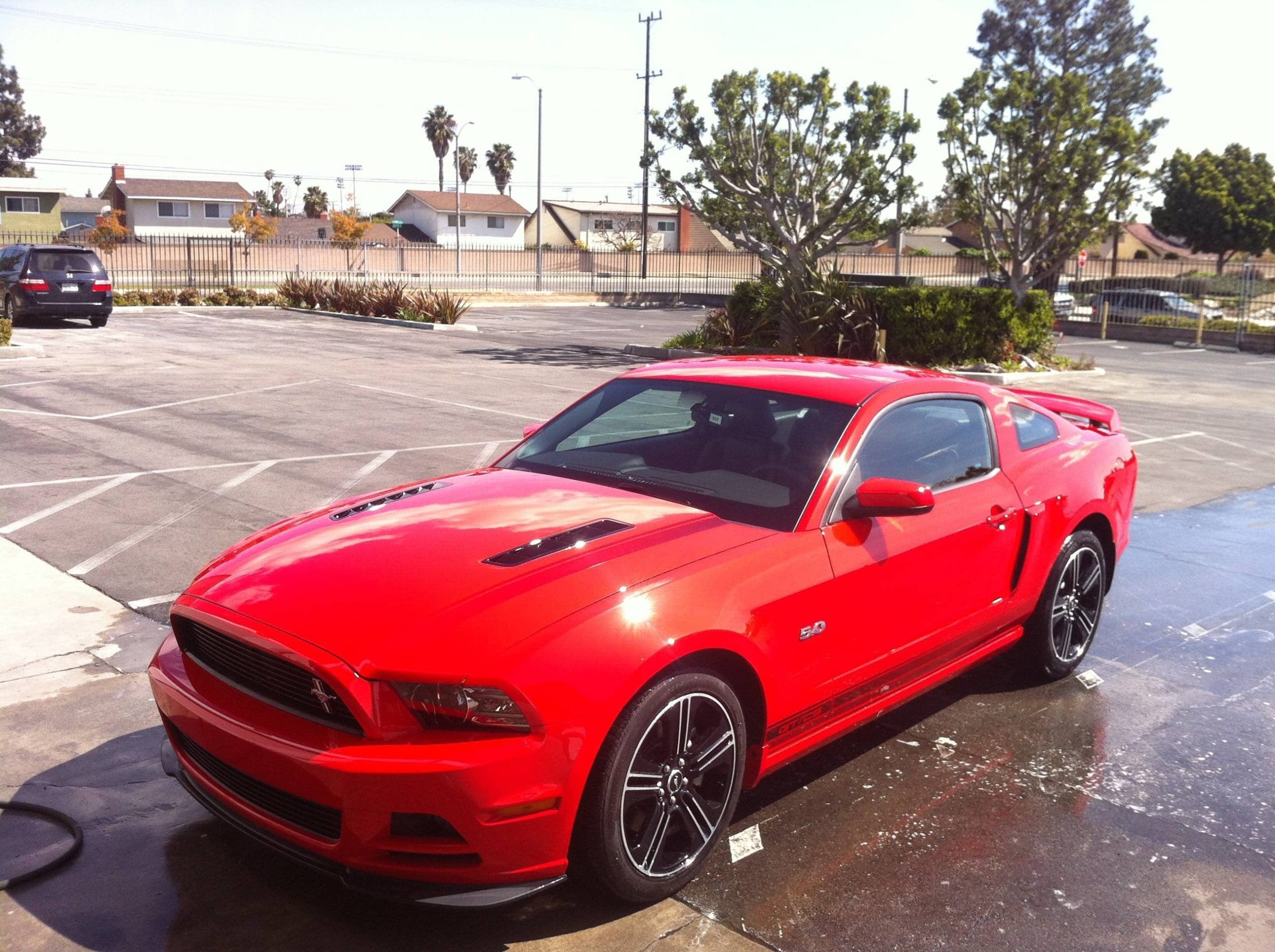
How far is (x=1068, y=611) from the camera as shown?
5.69 metres

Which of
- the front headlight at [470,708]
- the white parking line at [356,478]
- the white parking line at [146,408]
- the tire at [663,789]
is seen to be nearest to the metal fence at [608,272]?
the white parking line at [146,408]

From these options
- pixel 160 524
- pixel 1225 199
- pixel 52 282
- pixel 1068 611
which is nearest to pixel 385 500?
pixel 1068 611

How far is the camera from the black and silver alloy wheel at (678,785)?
3.45m

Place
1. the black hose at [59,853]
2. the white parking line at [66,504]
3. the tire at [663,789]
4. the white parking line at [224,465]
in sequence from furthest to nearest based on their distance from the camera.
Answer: the white parking line at [224,465], the white parking line at [66,504], the black hose at [59,853], the tire at [663,789]

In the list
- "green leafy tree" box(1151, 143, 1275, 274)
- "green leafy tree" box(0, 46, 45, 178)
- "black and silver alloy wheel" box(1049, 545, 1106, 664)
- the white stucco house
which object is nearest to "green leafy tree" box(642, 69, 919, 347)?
"black and silver alloy wheel" box(1049, 545, 1106, 664)

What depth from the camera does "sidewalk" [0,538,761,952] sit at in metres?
3.39

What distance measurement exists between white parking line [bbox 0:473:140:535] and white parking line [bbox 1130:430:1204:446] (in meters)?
10.7

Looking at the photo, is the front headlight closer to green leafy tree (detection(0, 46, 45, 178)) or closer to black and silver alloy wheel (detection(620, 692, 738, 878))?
black and silver alloy wheel (detection(620, 692, 738, 878))

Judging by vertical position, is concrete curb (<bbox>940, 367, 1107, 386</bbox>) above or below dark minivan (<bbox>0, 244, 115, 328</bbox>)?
below

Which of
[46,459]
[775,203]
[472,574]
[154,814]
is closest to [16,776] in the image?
[154,814]

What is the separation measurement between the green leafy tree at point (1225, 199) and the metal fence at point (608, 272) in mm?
6803

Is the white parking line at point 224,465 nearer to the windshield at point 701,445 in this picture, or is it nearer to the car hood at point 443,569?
the windshield at point 701,445

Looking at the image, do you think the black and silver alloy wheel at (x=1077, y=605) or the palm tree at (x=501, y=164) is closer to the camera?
the black and silver alloy wheel at (x=1077, y=605)

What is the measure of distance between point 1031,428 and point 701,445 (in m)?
1.90
